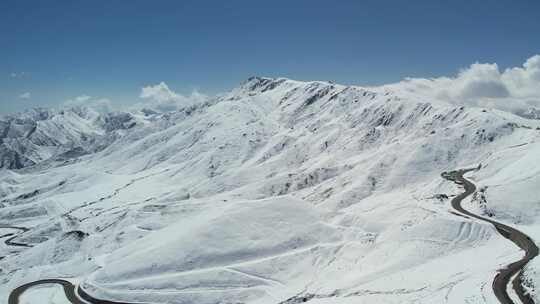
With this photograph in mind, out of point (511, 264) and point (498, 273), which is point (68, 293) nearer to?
point (498, 273)

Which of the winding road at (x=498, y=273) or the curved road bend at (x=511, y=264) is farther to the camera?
the winding road at (x=498, y=273)

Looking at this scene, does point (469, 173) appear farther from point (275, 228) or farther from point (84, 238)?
point (84, 238)

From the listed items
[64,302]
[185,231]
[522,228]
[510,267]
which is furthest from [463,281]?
[64,302]

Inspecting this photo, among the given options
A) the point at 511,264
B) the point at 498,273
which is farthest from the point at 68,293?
the point at 511,264

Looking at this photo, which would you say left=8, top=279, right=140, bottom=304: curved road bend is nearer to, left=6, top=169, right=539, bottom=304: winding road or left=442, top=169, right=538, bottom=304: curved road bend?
left=6, top=169, right=539, bottom=304: winding road

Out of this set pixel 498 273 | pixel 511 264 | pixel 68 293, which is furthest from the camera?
pixel 68 293

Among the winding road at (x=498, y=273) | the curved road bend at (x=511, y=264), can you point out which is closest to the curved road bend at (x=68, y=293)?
the winding road at (x=498, y=273)

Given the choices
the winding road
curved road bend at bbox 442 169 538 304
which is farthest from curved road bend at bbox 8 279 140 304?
curved road bend at bbox 442 169 538 304

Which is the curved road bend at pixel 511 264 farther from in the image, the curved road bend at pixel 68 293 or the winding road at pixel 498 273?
the curved road bend at pixel 68 293

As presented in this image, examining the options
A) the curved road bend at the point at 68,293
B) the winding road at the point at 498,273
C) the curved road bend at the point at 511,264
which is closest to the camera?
the curved road bend at the point at 511,264

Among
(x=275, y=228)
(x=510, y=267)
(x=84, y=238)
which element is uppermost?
(x=84, y=238)

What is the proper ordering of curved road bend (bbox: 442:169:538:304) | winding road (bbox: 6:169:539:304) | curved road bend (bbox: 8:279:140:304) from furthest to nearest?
curved road bend (bbox: 8:279:140:304) < winding road (bbox: 6:169:539:304) < curved road bend (bbox: 442:169:538:304)
